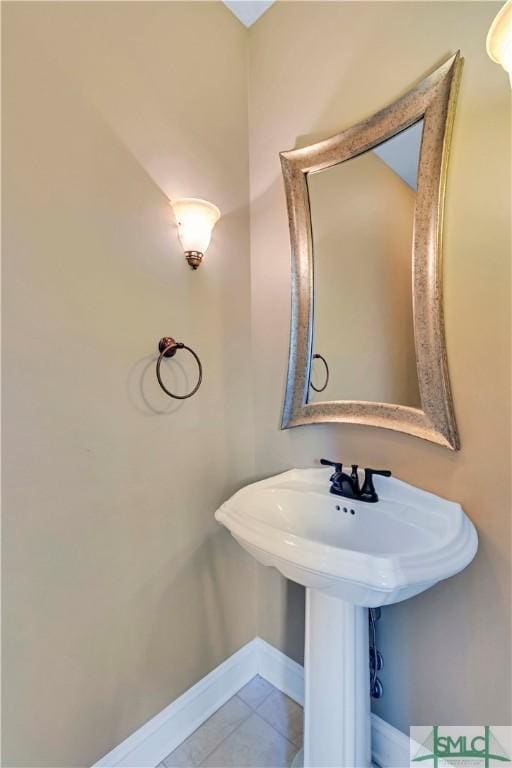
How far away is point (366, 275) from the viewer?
1146 mm

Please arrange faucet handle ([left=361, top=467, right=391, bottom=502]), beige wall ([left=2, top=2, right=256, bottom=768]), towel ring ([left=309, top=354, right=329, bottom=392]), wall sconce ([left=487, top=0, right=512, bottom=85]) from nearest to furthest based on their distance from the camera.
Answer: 1. wall sconce ([left=487, top=0, right=512, bottom=85])
2. beige wall ([left=2, top=2, right=256, bottom=768])
3. faucet handle ([left=361, top=467, right=391, bottom=502])
4. towel ring ([left=309, top=354, right=329, bottom=392])

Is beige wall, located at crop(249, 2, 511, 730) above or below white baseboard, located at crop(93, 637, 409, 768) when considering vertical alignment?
above

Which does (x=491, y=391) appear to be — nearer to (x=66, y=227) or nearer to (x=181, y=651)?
(x=66, y=227)

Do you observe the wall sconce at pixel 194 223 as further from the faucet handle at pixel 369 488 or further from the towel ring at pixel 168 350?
the faucet handle at pixel 369 488

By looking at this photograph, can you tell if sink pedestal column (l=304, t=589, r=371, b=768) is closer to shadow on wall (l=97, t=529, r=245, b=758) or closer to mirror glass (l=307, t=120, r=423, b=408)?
shadow on wall (l=97, t=529, r=245, b=758)

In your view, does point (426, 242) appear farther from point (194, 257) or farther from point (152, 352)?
point (152, 352)

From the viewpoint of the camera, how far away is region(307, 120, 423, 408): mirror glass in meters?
1.03

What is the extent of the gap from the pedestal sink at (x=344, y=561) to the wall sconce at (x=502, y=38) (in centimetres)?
101

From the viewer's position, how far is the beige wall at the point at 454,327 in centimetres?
87

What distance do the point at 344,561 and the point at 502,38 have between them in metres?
1.07

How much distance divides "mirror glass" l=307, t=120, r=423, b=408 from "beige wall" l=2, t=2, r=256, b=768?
0.36 metres

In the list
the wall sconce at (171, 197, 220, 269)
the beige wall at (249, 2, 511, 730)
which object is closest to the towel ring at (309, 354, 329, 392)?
the beige wall at (249, 2, 511, 730)

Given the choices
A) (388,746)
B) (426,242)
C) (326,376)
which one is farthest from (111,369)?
(388,746)

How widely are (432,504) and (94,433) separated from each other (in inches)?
39.3
